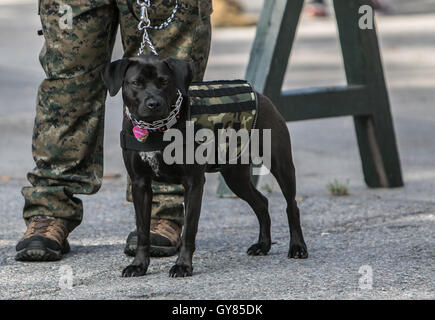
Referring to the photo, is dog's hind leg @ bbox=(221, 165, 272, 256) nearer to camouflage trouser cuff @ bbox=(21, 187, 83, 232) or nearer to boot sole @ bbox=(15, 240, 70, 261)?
camouflage trouser cuff @ bbox=(21, 187, 83, 232)

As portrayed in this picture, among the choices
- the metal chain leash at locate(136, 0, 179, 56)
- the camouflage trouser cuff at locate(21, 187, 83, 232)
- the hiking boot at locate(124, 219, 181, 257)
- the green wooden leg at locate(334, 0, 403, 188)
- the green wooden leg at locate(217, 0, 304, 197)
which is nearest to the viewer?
the metal chain leash at locate(136, 0, 179, 56)

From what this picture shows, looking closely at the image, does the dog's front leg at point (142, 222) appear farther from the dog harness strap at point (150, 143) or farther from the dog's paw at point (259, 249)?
the dog's paw at point (259, 249)

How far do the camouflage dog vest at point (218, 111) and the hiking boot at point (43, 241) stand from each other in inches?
27.0

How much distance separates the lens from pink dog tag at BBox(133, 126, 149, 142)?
13.2 feet

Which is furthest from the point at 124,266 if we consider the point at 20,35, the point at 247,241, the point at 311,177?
the point at 20,35

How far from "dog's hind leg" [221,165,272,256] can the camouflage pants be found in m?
0.29

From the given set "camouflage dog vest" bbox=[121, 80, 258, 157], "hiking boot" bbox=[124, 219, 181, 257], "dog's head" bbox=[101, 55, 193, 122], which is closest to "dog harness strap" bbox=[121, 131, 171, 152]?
"camouflage dog vest" bbox=[121, 80, 258, 157]

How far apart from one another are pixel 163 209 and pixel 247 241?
1.76 feet

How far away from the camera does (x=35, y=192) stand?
4.65 meters

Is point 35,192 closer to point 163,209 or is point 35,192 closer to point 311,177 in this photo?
point 163,209

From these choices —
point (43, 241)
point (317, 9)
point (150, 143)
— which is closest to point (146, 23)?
point (150, 143)

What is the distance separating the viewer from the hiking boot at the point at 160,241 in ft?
14.7

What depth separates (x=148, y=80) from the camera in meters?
3.94
